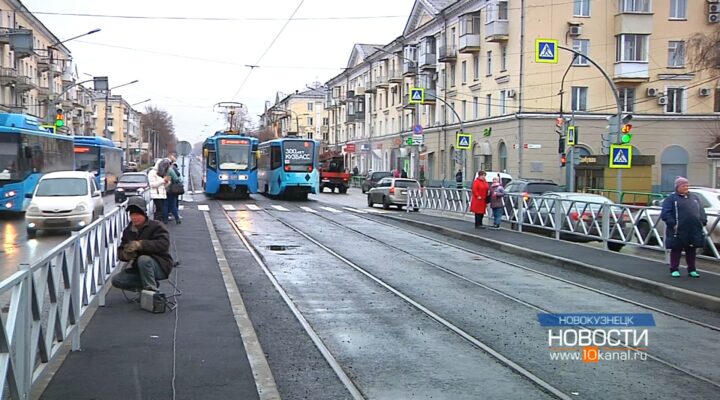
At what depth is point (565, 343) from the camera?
781cm

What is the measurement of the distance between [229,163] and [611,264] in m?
26.5

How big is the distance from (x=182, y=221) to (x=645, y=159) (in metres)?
28.4

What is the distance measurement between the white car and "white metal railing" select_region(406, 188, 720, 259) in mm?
12206

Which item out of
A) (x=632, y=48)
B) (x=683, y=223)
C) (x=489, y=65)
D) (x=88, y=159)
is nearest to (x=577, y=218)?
(x=683, y=223)

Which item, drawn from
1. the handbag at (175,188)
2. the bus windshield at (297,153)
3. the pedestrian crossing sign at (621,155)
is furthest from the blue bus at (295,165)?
the pedestrian crossing sign at (621,155)

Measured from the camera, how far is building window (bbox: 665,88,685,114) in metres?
46.2

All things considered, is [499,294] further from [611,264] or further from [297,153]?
[297,153]

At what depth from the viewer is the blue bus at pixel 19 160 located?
78.8 feet

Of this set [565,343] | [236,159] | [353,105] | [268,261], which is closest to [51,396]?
[565,343]

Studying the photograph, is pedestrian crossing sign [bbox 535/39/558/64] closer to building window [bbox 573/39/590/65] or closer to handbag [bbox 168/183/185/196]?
handbag [bbox 168/183/185/196]

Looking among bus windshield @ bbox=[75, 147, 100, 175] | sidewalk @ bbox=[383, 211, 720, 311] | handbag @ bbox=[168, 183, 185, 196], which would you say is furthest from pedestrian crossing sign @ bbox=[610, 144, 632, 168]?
bus windshield @ bbox=[75, 147, 100, 175]

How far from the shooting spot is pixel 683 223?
38.2 ft

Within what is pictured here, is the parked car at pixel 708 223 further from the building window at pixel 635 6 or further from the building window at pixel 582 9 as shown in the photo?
the building window at pixel 635 6

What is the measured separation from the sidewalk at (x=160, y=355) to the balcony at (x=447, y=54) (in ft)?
159
